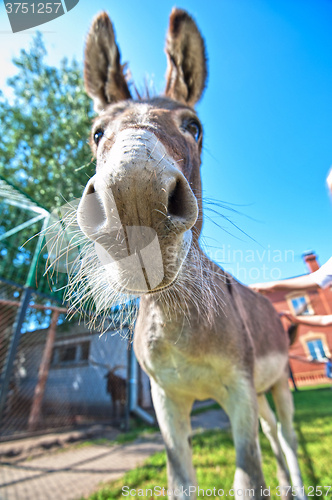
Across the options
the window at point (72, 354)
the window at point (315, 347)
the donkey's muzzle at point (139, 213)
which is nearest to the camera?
the donkey's muzzle at point (139, 213)

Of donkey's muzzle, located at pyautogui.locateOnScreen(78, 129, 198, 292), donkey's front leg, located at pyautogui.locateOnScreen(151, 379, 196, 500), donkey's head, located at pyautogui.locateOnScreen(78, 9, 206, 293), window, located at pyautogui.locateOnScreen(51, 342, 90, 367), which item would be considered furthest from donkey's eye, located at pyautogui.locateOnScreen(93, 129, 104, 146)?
window, located at pyautogui.locateOnScreen(51, 342, 90, 367)

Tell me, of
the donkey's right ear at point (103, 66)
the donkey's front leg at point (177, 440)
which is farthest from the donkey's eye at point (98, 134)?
the donkey's front leg at point (177, 440)

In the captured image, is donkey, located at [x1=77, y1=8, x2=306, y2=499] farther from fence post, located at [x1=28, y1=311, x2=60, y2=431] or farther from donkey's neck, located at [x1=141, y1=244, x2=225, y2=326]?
fence post, located at [x1=28, y1=311, x2=60, y2=431]

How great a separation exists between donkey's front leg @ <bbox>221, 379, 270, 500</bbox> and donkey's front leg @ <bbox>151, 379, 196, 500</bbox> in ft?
1.21

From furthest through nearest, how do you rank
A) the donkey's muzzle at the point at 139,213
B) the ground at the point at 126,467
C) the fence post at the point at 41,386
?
the fence post at the point at 41,386 < the ground at the point at 126,467 < the donkey's muzzle at the point at 139,213

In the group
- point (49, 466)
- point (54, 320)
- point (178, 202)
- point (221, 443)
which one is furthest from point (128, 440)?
point (178, 202)

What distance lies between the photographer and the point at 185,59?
2373 mm

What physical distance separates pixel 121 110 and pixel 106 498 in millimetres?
3922

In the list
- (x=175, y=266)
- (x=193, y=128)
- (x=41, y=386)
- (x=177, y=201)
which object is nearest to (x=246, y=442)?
(x=175, y=266)

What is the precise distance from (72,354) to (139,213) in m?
9.50

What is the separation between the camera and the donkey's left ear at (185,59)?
7.02 feet

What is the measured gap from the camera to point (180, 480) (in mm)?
1636

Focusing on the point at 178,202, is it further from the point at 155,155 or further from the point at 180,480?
the point at 180,480

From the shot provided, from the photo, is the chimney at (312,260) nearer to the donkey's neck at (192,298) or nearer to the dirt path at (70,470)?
the donkey's neck at (192,298)
